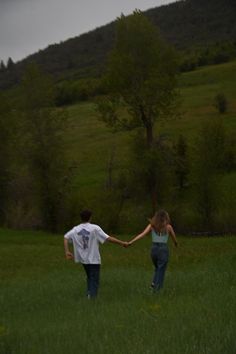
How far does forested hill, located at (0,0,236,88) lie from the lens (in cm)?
16850

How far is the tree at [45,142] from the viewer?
53625 mm

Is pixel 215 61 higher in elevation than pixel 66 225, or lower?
higher

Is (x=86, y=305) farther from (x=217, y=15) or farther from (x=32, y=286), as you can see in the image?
(x=217, y=15)

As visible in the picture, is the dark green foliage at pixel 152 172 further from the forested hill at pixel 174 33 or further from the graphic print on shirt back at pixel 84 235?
the forested hill at pixel 174 33

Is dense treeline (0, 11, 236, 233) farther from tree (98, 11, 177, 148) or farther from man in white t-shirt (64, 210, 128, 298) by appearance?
man in white t-shirt (64, 210, 128, 298)

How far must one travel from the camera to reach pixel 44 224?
56531 millimetres

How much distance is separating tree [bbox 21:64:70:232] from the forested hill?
105 meters

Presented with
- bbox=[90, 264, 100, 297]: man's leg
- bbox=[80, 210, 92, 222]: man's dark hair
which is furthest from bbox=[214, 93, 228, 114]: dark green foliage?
bbox=[80, 210, 92, 222]: man's dark hair

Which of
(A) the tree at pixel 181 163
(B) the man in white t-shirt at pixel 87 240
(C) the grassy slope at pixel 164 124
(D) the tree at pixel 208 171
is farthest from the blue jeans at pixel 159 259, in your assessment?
(C) the grassy slope at pixel 164 124

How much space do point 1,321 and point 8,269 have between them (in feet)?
55.6

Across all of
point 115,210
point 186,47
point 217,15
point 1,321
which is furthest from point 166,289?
point 217,15

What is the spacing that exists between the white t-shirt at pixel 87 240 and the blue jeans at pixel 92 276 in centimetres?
17

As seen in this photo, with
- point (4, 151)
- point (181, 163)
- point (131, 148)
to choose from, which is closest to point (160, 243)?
point (131, 148)

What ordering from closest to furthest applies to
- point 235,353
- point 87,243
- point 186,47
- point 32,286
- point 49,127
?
1. point 235,353
2. point 87,243
3. point 32,286
4. point 49,127
5. point 186,47
